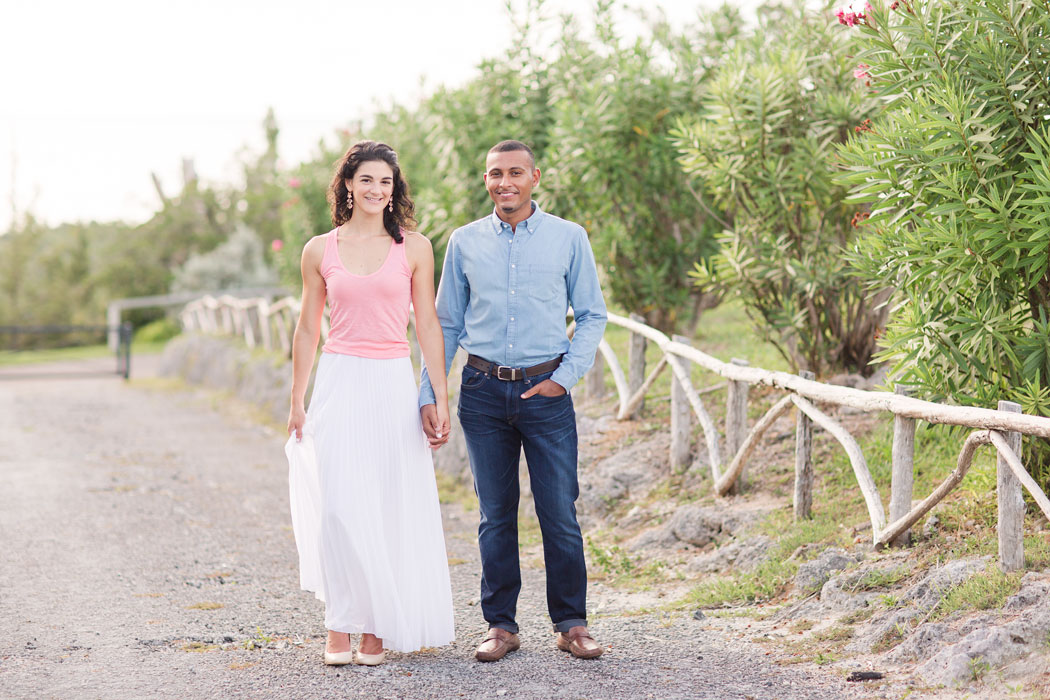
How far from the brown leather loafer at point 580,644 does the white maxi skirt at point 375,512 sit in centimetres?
47

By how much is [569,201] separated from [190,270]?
20.9m

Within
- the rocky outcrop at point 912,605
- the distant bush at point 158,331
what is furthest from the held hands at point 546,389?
the distant bush at point 158,331

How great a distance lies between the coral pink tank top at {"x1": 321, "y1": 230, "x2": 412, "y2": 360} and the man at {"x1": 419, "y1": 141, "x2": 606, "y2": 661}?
0.22 m

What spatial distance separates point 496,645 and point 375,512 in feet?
2.37

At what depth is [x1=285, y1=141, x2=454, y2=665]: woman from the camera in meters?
4.05

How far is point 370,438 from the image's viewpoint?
409cm

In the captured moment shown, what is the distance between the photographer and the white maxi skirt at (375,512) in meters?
4.04

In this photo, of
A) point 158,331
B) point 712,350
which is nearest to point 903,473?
point 712,350

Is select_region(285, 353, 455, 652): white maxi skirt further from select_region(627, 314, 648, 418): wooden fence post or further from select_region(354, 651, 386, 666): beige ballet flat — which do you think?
select_region(627, 314, 648, 418): wooden fence post

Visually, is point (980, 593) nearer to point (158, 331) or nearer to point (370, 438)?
point (370, 438)

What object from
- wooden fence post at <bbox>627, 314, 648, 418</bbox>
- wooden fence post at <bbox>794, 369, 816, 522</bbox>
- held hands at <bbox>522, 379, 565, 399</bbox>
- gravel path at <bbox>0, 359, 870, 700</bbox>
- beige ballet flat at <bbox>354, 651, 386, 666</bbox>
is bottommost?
gravel path at <bbox>0, 359, 870, 700</bbox>

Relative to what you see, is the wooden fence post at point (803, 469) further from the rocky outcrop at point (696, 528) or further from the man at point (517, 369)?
the man at point (517, 369)

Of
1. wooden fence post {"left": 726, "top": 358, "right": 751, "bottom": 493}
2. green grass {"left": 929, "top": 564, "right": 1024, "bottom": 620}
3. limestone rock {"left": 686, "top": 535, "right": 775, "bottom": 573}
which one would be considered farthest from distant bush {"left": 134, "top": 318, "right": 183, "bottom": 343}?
green grass {"left": 929, "top": 564, "right": 1024, "bottom": 620}

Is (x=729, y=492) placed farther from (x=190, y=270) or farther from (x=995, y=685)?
(x=190, y=270)
